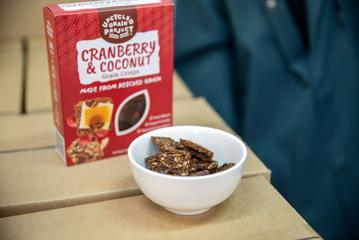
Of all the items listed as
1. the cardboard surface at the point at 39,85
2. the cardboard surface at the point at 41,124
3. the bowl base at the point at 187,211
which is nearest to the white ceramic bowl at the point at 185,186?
the bowl base at the point at 187,211

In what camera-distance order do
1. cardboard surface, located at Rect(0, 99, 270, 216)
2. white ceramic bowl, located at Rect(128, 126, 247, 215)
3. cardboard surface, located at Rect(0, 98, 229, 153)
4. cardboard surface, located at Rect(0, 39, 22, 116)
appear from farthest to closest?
cardboard surface, located at Rect(0, 39, 22, 116), cardboard surface, located at Rect(0, 98, 229, 153), cardboard surface, located at Rect(0, 99, 270, 216), white ceramic bowl, located at Rect(128, 126, 247, 215)

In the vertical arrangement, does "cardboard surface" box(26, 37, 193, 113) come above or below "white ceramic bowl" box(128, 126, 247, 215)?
below

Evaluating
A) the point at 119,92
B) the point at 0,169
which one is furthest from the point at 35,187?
the point at 119,92

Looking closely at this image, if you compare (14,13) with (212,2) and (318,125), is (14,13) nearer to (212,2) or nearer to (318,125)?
(212,2)

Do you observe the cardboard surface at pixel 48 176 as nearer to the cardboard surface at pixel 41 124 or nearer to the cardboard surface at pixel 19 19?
the cardboard surface at pixel 41 124

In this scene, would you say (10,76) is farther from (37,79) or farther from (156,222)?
(156,222)

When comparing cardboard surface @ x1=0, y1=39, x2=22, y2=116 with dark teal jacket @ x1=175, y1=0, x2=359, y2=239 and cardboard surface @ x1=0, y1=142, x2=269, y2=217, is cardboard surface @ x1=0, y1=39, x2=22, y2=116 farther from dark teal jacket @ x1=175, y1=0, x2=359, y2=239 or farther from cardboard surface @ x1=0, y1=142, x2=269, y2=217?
dark teal jacket @ x1=175, y1=0, x2=359, y2=239

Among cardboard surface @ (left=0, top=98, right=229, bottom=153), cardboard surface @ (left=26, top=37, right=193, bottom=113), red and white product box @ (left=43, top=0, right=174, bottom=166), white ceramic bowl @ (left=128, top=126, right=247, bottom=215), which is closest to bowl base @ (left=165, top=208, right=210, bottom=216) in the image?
white ceramic bowl @ (left=128, top=126, right=247, bottom=215)
